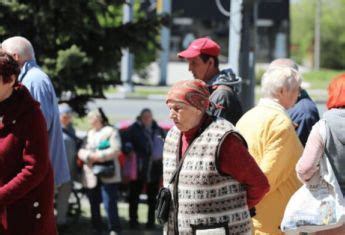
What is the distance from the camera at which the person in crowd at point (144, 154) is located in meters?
10.4

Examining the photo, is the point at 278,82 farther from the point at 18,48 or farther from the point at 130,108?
the point at 130,108

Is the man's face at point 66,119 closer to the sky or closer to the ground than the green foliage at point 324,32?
closer to the sky

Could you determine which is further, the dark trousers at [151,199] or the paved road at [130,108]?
the paved road at [130,108]

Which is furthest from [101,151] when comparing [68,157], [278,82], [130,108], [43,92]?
→ [130,108]

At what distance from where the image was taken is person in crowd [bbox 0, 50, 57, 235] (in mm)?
4453

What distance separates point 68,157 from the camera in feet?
32.8

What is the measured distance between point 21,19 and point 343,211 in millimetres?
5376

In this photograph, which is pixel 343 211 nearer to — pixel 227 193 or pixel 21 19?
pixel 227 193

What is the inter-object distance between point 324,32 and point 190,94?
65838mm

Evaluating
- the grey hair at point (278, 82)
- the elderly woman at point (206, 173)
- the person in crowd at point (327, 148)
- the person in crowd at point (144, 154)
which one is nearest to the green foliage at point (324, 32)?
the person in crowd at point (144, 154)

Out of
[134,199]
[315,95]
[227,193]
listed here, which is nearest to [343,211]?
[227,193]

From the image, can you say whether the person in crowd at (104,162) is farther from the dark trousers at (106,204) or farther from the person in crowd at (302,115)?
the person in crowd at (302,115)

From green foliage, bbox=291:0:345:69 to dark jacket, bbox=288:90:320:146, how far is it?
197ft

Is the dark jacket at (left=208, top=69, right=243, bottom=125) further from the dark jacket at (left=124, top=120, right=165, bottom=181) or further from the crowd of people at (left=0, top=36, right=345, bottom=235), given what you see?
the dark jacket at (left=124, top=120, right=165, bottom=181)
